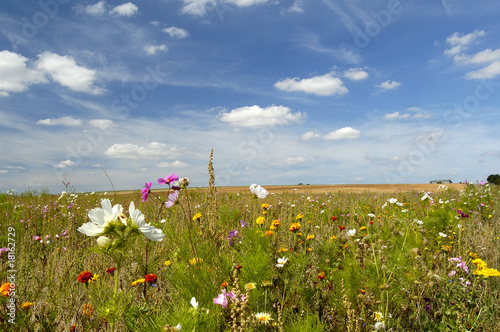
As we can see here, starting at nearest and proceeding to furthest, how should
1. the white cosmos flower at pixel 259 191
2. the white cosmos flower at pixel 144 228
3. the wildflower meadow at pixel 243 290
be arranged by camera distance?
the white cosmos flower at pixel 144 228
the wildflower meadow at pixel 243 290
the white cosmos flower at pixel 259 191

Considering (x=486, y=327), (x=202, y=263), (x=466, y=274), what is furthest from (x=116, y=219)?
(x=466, y=274)

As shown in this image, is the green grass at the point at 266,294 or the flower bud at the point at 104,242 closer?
the flower bud at the point at 104,242

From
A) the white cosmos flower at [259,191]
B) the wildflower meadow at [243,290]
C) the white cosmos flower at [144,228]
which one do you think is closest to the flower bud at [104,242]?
the wildflower meadow at [243,290]

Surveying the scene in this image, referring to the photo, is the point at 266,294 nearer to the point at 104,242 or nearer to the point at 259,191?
the point at 259,191

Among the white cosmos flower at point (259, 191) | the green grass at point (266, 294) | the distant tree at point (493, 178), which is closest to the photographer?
the green grass at point (266, 294)

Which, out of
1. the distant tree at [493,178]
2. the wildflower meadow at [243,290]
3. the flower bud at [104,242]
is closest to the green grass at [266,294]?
the wildflower meadow at [243,290]

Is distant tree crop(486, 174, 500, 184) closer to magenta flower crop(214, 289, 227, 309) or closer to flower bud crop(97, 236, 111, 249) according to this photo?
magenta flower crop(214, 289, 227, 309)

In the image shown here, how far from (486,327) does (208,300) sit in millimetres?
1929

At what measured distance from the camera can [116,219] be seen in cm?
117

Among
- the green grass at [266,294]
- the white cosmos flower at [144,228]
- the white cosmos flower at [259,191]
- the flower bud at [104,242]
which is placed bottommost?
the green grass at [266,294]

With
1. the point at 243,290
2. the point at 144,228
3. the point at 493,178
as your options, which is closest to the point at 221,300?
the point at 243,290

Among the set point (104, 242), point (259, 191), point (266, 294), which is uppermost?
point (259, 191)

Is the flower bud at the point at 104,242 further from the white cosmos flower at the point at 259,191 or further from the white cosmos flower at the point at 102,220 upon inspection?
the white cosmos flower at the point at 259,191

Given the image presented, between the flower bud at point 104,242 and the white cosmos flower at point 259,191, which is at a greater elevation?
the white cosmos flower at point 259,191
